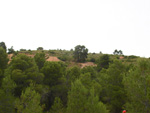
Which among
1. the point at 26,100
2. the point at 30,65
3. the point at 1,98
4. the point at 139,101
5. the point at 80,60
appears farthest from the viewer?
the point at 80,60

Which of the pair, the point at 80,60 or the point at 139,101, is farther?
the point at 80,60

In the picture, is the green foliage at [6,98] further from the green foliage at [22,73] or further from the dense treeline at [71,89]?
the green foliage at [22,73]

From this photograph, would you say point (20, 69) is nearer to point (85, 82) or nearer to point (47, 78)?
point (47, 78)

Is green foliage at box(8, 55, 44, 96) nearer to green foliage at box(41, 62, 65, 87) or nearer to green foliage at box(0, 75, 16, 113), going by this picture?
green foliage at box(41, 62, 65, 87)

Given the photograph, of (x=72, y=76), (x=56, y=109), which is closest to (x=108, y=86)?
(x=72, y=76)

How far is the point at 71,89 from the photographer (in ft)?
56.5

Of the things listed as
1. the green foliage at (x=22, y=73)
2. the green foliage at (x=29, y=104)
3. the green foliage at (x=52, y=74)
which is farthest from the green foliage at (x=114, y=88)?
the green foliage at (x=29, y=104)

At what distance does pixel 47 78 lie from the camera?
27203 mm

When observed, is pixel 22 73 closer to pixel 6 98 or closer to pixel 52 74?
pixel 6 98

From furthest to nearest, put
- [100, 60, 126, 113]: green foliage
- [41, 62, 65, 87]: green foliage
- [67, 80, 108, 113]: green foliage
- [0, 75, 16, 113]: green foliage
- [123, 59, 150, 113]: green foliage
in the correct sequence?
[41, 62, 65, 87]: green foliage < [100, 60, 126, 113]: green foliage < [0, 75, 16, 113]: green foliage < [123, 59, 150, 113]: green foliage < [67, 80, 108, 113]: green foliage

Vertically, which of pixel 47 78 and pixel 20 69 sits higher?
pixel 20 69

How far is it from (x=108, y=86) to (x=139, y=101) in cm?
885

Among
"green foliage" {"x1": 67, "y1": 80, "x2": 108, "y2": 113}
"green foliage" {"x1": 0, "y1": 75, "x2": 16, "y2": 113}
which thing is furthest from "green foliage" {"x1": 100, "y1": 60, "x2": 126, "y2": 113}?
"green foliage" {"x1": 0, "y1": 75, "x2": 16, "y2": 113}

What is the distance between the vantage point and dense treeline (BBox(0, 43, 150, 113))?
15.6 m
